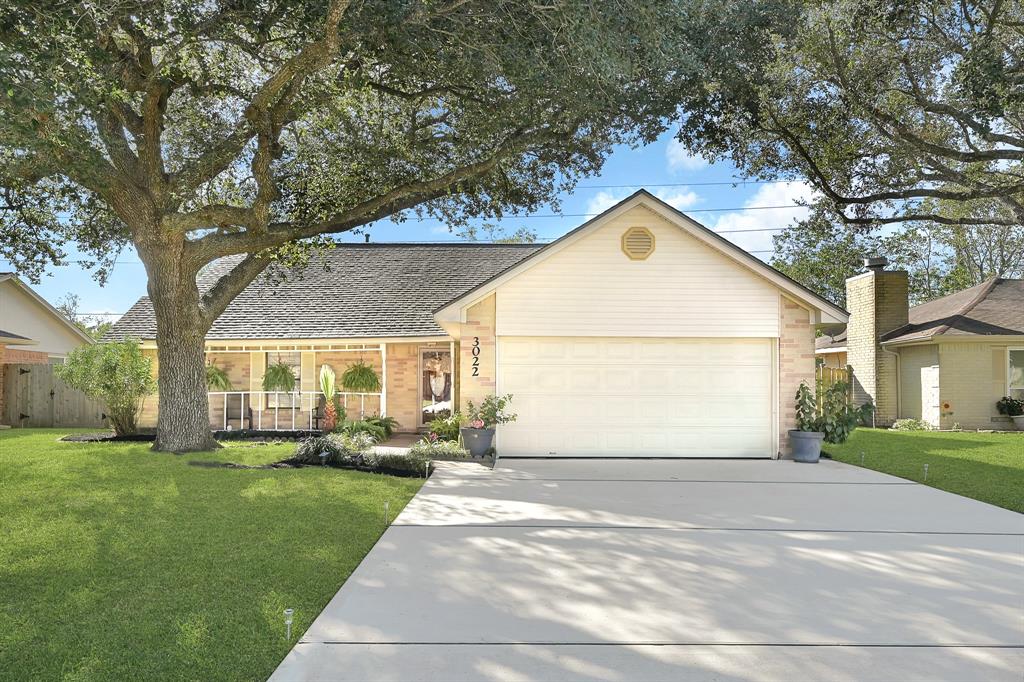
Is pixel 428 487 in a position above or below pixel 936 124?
below

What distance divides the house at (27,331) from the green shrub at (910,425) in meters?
26.2

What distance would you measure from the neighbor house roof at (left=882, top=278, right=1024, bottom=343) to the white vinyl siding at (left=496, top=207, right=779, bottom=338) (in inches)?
381

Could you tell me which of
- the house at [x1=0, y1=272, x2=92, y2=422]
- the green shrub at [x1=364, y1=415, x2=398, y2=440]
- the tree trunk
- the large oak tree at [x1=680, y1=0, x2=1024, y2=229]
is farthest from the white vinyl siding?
the house at [x1=0, y1=272, x2=92, y2=422]

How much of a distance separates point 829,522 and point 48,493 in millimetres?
9426

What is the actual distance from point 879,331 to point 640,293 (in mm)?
13079

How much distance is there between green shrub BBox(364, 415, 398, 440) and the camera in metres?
16.1

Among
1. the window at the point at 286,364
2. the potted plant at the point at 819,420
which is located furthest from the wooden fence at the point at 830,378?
the window at the point at 286,364

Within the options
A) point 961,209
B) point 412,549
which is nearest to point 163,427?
point 412,549

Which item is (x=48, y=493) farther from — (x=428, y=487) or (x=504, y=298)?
(x=504, y=298)

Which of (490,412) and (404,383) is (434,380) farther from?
(490,412)

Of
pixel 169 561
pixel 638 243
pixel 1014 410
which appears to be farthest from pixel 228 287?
pixel 1014 410

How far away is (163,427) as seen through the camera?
12805 millimetres

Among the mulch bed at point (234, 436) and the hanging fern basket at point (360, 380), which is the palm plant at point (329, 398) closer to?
the mulch bed at point (234, 436)

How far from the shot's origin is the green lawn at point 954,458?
9.93m
